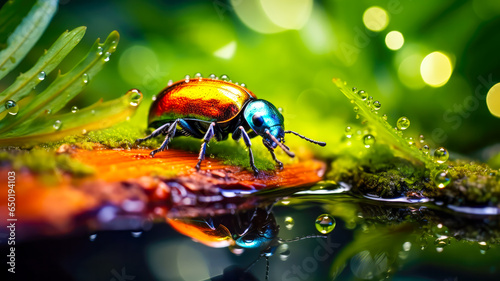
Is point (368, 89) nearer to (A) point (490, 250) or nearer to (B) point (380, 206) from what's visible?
(B) point (380, 206)

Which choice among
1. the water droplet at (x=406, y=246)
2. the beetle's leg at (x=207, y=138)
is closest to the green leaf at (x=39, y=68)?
the beetle's leg at (x=207, y=138)

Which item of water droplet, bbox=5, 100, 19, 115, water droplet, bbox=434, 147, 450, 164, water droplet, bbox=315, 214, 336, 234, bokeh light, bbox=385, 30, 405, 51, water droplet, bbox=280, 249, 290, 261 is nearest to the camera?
water droplet, bbox=280, 249, 290, 261

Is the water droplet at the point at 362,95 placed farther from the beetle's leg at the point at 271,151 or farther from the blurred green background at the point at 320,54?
the blurred green background at the point at 320,54

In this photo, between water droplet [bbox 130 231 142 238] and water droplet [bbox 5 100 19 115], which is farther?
water droplet [bbox 5 100 19 115]

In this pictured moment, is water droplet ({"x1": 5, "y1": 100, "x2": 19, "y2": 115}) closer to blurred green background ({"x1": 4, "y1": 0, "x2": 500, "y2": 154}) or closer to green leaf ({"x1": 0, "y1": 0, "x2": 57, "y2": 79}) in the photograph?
green leaf ({"x1": 0, "y1": 0, "x2": 57, "y2": 79})

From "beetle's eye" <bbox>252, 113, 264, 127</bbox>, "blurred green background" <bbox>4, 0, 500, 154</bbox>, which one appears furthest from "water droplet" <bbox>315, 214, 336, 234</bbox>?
"blurred green background" <bbox>4, 0, 500, 154</bbox>

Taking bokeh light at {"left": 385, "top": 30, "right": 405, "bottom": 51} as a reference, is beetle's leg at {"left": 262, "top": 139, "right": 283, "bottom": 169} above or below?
below
